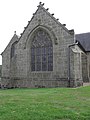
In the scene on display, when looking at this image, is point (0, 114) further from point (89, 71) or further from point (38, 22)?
point (89, 71)

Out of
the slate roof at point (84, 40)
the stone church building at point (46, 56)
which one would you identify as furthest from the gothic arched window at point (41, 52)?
the slate roof at point (84, 40)

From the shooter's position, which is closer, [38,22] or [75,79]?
[75,79]

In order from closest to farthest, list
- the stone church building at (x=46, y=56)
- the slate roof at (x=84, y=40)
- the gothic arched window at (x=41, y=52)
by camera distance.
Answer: the stone church building at (x=46, y=56), the gothic arched window at (x=41, y=52), the slate roof at (x=84, y=40)

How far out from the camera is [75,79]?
2248 cm

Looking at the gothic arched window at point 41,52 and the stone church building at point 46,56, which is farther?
the gothic arched window at point 41,52

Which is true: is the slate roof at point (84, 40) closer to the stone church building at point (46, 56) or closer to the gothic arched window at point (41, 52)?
the stone church building at point (46, 56)

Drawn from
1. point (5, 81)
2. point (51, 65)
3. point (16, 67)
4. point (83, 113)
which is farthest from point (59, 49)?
point (83, 113)

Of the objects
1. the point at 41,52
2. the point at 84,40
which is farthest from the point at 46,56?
the point at 84,40

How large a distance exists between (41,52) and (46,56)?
0.95m

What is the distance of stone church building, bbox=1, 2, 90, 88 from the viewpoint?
23094 millimetres

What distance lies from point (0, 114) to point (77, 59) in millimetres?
16101

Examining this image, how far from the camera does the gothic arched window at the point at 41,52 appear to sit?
24812mm

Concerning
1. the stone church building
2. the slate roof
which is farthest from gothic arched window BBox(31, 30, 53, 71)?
the slate roof

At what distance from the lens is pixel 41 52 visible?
25.6 meters
